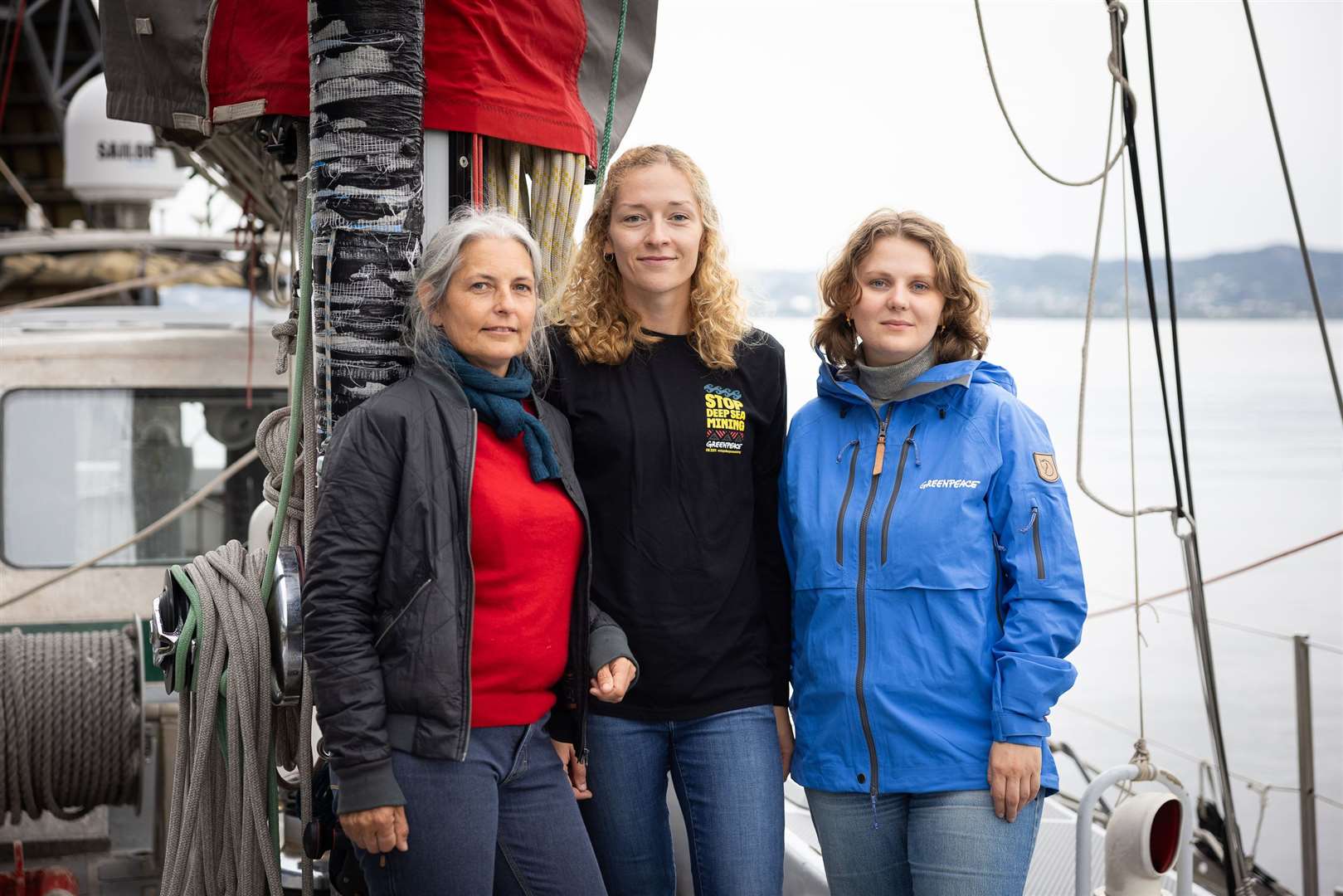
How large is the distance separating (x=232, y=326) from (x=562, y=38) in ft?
12.5

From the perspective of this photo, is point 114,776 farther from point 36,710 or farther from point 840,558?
point 840,558

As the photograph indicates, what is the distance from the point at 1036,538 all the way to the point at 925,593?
20cm

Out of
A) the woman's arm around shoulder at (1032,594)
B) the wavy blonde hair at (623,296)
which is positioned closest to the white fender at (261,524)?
the wavy blonde hair at (623,296)

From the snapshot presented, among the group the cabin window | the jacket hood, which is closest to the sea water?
the jacket hood

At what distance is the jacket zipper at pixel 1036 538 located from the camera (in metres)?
2.20

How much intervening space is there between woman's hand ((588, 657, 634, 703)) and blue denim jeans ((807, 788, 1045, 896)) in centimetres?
43

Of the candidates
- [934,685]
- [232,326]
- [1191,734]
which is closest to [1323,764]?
[1191,734]

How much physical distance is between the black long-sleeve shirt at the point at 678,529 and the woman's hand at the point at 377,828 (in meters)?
0.49

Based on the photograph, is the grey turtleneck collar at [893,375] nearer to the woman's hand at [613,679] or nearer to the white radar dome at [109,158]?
the woman's hand at [613,679]

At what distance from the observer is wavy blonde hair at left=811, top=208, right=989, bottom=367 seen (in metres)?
2.37

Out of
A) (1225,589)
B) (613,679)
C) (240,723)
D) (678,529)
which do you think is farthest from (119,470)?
(1225,589)

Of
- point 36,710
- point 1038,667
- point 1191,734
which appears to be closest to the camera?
point 1038,667

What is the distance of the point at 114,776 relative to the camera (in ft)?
15.6

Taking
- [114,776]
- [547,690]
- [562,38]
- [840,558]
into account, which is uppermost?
[562,38]
